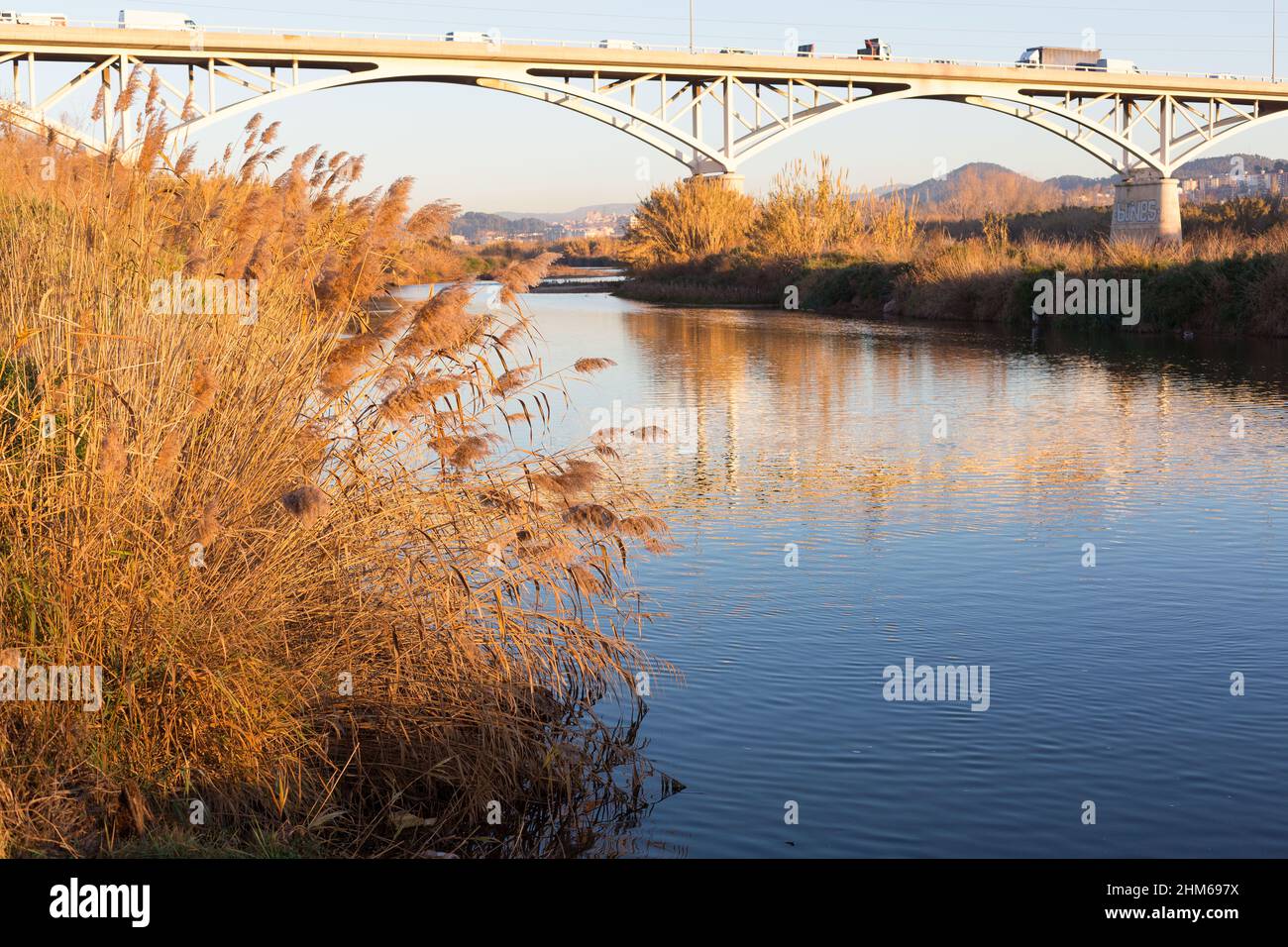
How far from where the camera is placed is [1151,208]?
49.0 metres

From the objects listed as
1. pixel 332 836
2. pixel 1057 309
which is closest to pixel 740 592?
pixel 332 836

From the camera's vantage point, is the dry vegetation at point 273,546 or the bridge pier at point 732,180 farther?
the bridge pier at point 732,180

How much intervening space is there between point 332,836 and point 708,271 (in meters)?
42.5

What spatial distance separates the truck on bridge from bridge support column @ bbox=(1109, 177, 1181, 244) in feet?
14.9

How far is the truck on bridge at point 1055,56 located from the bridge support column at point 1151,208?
4.54 m


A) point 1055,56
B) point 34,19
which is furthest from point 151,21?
point 1055,56

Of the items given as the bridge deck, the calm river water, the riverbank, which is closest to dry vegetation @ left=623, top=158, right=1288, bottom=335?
the riverbank

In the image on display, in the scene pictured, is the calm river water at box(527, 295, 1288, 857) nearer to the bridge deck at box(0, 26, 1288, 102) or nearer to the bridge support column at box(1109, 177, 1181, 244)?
the bridge deck at box(0, 26, 1288, 102)

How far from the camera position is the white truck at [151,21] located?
112ft

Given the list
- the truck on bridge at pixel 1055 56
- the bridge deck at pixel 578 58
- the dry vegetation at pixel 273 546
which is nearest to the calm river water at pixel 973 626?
the dry vegetation at pixel 273 546

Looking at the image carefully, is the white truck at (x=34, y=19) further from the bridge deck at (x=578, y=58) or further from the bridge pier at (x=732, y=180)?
the bridge pier at (x=732, y=180)

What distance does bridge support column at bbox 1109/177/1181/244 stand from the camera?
48.3m

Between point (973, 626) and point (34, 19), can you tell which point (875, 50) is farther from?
point (973, 626)

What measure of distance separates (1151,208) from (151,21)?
3191 cm
